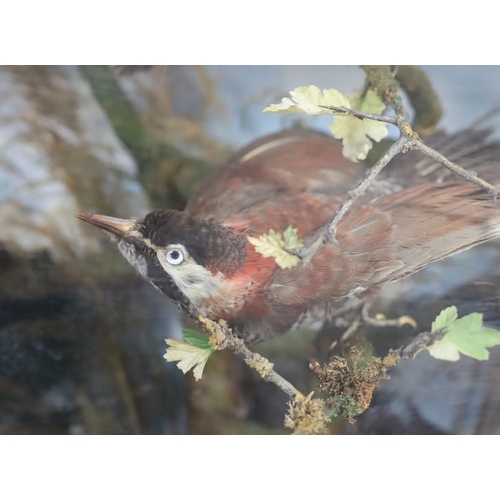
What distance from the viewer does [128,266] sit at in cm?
136

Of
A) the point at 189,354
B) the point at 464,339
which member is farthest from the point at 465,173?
the point at 189,354

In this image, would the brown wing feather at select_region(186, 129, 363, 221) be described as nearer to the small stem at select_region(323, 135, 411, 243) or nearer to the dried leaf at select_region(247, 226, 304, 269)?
the small stem at select_region(323, 135, 411, 243)

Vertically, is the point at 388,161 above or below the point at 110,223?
above

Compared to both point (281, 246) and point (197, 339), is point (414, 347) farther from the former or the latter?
point (197, 339)

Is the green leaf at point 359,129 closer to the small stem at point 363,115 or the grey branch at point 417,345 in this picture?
the small stem at point 363,115

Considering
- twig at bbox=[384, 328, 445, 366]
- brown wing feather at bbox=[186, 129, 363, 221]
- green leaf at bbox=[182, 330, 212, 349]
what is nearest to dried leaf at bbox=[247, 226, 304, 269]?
brown wing feather at bbox=[186, 129, 363, 221]

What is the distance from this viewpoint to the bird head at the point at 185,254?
4.18 feet

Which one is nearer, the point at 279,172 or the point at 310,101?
the point at 310,101

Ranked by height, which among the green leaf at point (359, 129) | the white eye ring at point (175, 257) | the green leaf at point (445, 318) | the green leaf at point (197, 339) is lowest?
the green leaf at point (197, 339)

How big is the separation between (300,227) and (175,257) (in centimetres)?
34

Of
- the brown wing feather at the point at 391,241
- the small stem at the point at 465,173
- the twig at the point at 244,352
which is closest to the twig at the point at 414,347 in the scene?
the brown wing feather at the point at 391,241

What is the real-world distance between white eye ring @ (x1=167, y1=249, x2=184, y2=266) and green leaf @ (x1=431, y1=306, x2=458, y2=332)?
0.69m
